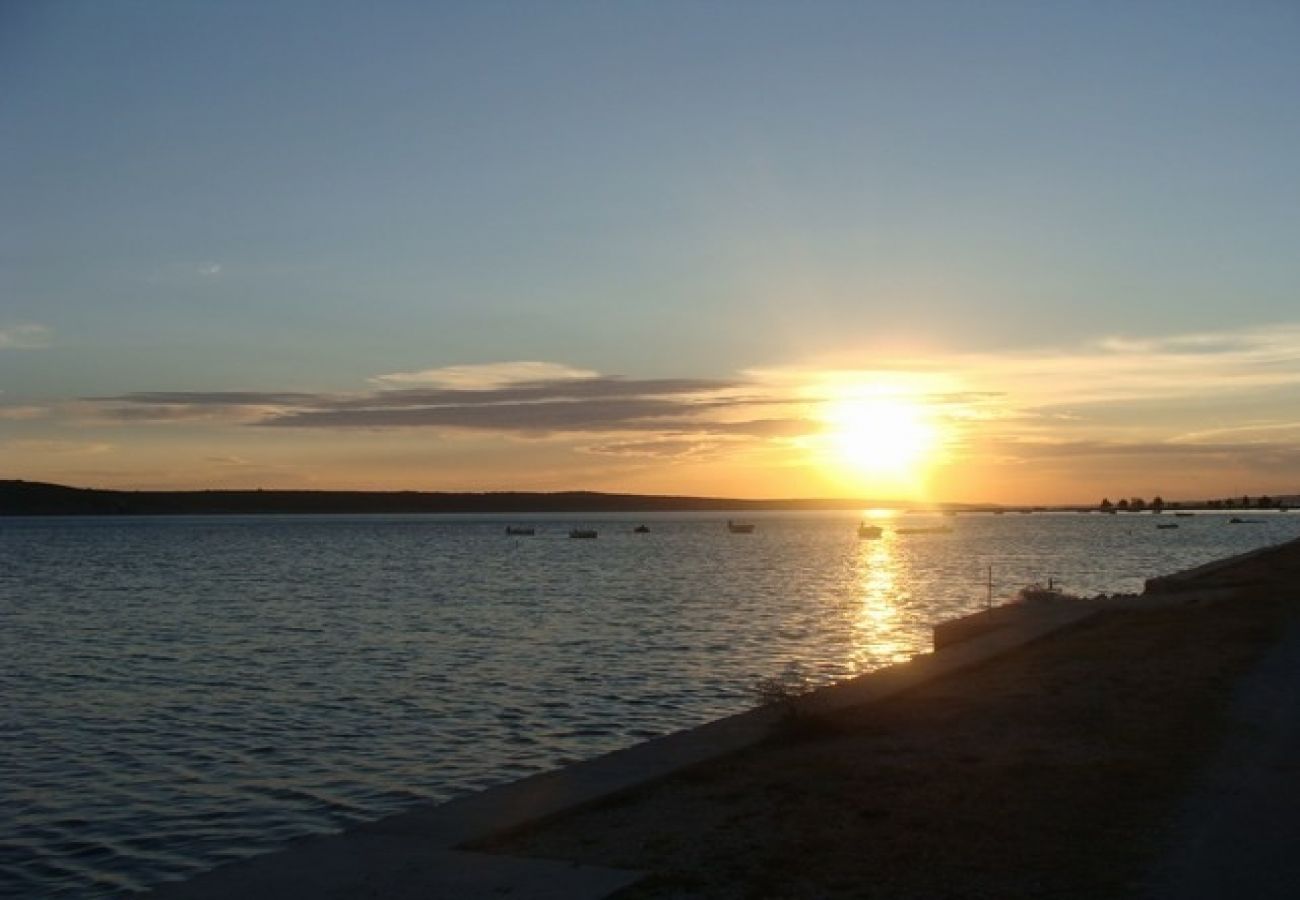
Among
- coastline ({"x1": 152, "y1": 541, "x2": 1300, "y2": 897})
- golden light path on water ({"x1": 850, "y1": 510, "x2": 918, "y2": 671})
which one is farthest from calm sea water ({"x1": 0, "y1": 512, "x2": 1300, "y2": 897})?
coastline ({"x1": 152, "y1": 541, "x2": 1300, "y2": 897})

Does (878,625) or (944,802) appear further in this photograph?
(878,625)

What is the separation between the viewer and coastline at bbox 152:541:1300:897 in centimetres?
820

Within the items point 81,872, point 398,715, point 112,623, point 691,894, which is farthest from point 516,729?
point 112,623

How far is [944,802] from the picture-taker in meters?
10.0

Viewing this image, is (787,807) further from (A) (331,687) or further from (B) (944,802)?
(A) (331,687)

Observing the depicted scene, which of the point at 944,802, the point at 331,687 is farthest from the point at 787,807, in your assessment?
the point at 331,687

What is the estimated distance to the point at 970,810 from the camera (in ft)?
31.9

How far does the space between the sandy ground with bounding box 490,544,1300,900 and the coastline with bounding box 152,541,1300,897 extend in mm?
28

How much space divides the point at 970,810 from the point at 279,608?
126 ft

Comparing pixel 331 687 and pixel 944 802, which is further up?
pixel 944 802

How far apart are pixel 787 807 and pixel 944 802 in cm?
124

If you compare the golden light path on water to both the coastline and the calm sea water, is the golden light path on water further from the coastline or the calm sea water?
the coastline

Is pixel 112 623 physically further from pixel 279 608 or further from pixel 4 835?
pixel 4 835

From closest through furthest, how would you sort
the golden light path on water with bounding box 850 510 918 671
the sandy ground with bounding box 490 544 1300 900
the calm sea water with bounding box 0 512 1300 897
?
the sandy ground with bounding box 490 544 1300 900, the calm sea water with bounding box 0 512 1300 897, the golden light path on water with bounding box 850 510 918 671
